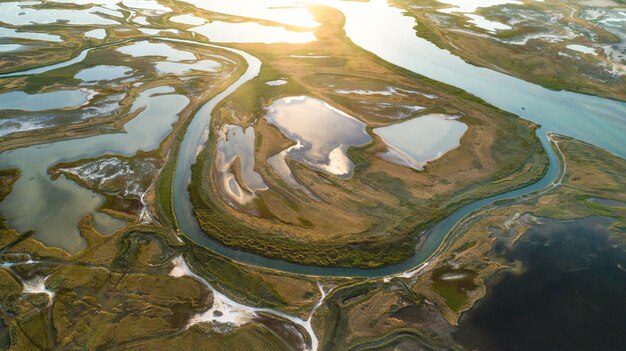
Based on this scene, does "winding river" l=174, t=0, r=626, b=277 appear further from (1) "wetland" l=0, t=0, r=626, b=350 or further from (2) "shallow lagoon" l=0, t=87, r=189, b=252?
(2) "shallow lagoon" l=0, t=87, r=189, b=252

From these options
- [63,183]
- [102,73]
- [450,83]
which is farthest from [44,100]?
[450,83]

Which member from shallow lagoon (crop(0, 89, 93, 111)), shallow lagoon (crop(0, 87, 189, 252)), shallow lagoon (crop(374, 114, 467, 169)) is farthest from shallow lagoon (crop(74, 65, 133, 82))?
shallow lagoon (crop(374, 114, 467, 169))

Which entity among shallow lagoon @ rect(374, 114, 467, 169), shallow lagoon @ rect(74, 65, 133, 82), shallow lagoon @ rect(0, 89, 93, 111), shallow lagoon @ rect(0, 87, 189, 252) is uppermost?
shallow lagoon @ rect(374, 114, 467, 169)

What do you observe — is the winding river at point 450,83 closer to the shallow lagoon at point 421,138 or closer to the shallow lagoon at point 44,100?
the shallow lagoon at point 421,138

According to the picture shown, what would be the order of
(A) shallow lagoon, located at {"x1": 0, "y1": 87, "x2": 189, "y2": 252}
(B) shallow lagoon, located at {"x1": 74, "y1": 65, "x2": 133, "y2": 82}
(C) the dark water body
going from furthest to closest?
(B) shallow lagoon, located at {"x1": 74, "y1": 65, "x2": 133, "y2": 82} → (A) shallow lagoon, located at {"x1": 0, "y1": 87, "x2": 189, "y2": 252} → (C) the dark water body

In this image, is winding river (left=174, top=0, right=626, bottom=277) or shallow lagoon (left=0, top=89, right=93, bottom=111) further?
shallow lagoon (left=0, top=89, right=93, bottom=111)

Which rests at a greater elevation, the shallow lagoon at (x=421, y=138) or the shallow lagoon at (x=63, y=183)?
the shallow lagoon at (x=421, y=138)

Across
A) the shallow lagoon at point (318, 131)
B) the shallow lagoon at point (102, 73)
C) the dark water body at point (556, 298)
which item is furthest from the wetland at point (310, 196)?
the shallow lagoon at point (102, 73)

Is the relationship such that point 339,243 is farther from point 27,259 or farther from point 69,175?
point 69,175
